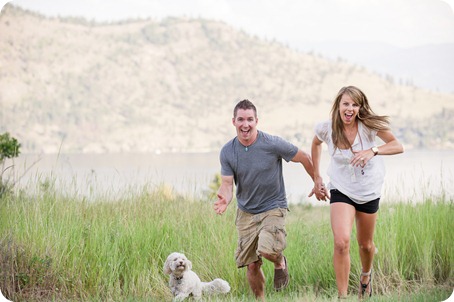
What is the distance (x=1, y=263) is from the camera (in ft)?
20.2

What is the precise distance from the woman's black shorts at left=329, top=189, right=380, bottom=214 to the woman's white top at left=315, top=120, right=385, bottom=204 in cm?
3

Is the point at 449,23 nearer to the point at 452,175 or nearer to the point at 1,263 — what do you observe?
the point at 452,175

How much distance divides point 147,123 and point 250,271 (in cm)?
7116

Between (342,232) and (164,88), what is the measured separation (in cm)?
7914

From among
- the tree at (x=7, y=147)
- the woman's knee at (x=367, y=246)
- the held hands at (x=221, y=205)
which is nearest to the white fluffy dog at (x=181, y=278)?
the held hands at (x=221, y=205)

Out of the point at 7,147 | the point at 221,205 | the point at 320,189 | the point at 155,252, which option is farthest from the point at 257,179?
the point at 7,147

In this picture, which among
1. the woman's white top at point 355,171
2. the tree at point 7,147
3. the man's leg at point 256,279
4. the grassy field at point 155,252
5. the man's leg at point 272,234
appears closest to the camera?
the woman's white top at point 355,171

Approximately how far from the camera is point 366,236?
5.52 meters

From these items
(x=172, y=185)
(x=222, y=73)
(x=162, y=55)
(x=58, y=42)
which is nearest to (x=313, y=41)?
(x=222, y=73)

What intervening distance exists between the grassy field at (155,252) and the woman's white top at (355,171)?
94 cm

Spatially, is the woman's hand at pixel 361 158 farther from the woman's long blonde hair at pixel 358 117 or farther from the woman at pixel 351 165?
the woman's long blonde hair at pixel 358 117

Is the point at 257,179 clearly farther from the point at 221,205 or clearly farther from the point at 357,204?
the point at 357,204

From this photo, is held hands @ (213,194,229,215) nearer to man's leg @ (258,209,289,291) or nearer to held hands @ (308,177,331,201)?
man's leg @ (258,209,289,291)

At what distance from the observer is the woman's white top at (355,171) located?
5.26 metres
